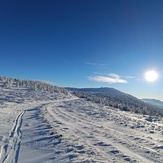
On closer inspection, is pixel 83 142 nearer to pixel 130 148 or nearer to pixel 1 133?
pixel 130 148

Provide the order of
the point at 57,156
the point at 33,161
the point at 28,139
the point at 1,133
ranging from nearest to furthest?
1. the point at 33,161
2. the point at 57,156
3. the point at 28,139
4. the point at 1,133

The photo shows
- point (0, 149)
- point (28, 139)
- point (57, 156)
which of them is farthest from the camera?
point (28, 139)

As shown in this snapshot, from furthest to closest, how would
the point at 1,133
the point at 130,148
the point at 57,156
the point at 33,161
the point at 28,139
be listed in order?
the point at 1,133 < the point at 28,139 < the point at 130,148 < the point at 57,156 < the point at 33,161

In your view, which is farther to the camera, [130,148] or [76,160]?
[130,148]

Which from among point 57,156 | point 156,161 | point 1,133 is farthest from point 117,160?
point 1,133

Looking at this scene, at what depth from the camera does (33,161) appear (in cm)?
913

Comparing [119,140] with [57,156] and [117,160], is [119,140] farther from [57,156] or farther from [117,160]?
[57,156]

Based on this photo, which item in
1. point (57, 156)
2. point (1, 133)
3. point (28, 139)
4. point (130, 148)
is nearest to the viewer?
point (57, 156)

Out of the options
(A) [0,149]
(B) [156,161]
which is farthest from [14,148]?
(B) [156,161]

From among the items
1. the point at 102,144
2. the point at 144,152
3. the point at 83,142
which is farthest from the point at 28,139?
the point at 144,152

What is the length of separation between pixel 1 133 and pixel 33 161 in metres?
6.64

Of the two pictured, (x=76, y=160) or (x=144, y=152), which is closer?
(x=76, y=160)

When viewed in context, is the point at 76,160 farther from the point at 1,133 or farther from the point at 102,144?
the point at 1,133

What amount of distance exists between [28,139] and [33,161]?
4.32 meters
